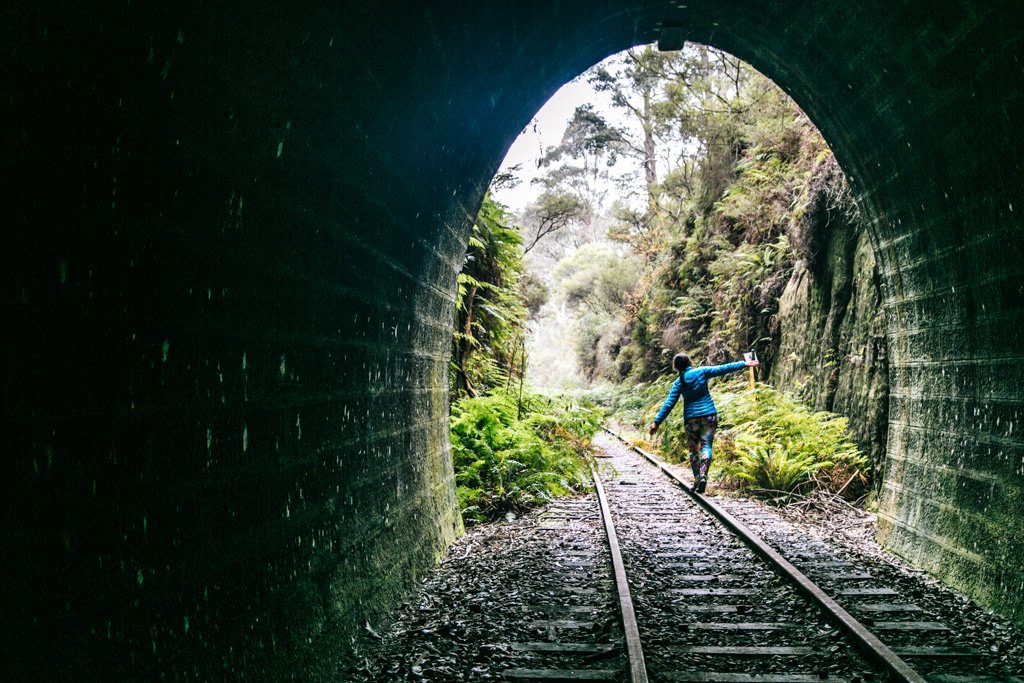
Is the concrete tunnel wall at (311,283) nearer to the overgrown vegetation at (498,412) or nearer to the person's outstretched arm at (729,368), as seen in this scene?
the overgrown vegetation at (498,412)

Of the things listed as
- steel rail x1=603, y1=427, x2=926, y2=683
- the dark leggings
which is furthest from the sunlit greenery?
steel rail x1=603, y1=427, x2=926, y2=683

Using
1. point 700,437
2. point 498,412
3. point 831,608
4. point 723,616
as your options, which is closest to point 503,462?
point 498,412

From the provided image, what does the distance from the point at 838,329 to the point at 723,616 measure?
6756 mm

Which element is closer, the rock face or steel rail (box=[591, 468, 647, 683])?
steel rail (box=[591, 468, 647, 683])

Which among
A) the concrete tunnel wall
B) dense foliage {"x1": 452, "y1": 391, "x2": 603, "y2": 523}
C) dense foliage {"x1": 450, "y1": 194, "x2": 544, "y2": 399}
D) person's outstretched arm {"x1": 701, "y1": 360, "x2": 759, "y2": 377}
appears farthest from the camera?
dense foliage {"x1": 450, "y1": 194, "x2": 544, "y2": 399}

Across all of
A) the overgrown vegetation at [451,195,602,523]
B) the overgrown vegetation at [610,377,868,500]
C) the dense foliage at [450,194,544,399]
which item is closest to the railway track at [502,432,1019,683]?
the overgrown vegetation at [451,195,602,523]

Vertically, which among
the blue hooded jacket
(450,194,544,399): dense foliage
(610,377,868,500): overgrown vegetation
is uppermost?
(450,194,544,399): dense foliage

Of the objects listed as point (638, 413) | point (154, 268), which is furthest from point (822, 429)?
point (638, 413)

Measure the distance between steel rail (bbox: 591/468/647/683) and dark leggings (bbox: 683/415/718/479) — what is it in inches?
99.7

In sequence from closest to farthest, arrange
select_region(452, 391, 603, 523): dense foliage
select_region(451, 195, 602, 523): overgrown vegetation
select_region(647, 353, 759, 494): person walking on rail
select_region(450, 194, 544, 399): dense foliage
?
select_region(452, 391, 603, 523): dense foliage
select_region(451, 195, 602, 523): overgrown vegetation
select_region(647, 353, 759, 494): person walking on rail
select_region(450, 194, 544, 399): dense foliage

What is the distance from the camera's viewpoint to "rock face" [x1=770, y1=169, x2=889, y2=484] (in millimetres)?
8047

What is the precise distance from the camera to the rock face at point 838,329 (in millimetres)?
8047

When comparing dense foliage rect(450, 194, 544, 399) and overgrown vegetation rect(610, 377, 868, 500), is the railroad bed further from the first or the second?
dense foliage rect(450, 194, 544, 399)

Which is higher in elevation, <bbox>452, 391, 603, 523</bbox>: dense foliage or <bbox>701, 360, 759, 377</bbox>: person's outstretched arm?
<bbox>701, 360, 759, 377</bbox>: person's outstretched arm
